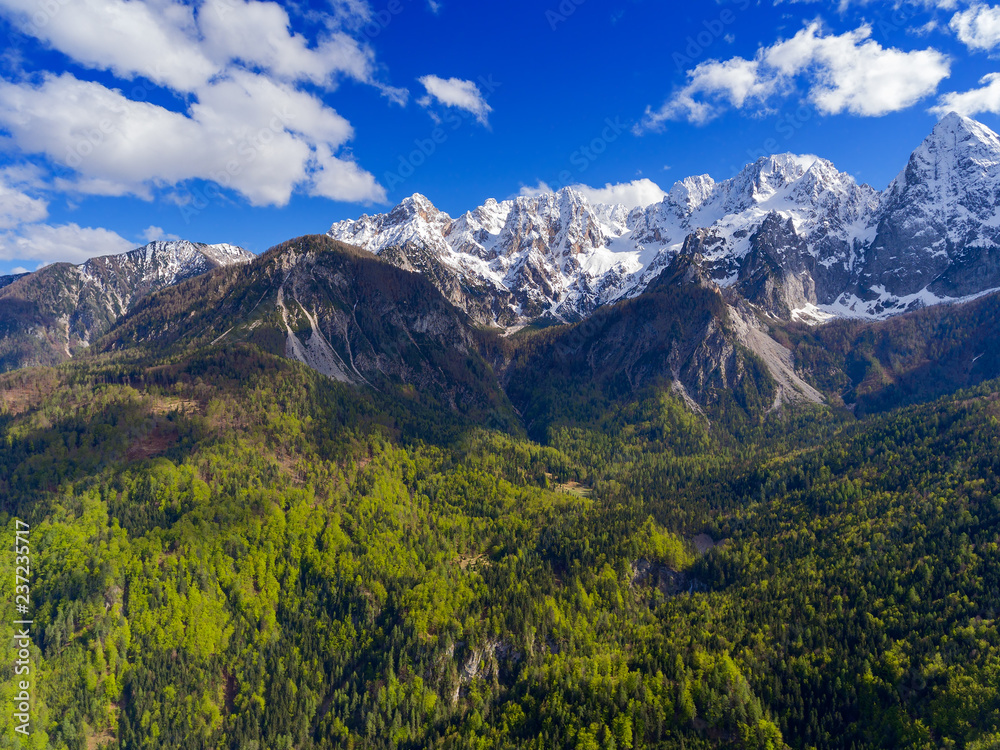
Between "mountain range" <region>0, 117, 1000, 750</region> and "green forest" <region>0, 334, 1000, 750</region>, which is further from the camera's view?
"mountain range" <region>0, 117, 1000, 750</region>

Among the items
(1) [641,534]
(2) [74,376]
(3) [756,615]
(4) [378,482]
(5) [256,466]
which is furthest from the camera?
(2) [74,376]

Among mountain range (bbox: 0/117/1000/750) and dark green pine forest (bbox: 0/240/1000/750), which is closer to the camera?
dark green pine forest (bbox: 0/240/1000/750)

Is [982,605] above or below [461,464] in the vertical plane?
below

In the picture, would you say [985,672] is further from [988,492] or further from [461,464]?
[461,464]

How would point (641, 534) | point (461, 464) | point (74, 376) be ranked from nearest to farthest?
point (641, 534)
point (74, 376)
point (461, 464)

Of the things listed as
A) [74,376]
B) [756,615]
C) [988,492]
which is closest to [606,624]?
[756,615]

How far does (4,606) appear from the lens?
96812mm

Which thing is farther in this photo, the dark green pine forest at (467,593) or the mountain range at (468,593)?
the mountain range at (468,593)

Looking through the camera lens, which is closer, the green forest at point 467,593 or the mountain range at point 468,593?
the green forest at point 467,593

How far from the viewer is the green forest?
88562mm

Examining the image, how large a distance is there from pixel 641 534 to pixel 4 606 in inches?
5537

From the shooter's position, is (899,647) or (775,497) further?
(775,497)

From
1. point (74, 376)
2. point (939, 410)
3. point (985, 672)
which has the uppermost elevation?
point (74, 376)

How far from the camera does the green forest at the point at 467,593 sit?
291ft
